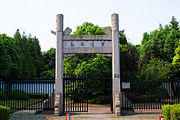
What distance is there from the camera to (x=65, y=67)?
2144 cm

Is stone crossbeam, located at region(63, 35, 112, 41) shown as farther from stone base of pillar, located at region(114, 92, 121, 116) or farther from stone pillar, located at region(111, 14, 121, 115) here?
stone base of pillar, located at region(114, 92, 121, 116)

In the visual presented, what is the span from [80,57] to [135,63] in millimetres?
7441

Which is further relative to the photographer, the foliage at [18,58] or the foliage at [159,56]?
the foliage at [18,58]

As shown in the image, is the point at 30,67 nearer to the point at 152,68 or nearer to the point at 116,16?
the point at 152,68

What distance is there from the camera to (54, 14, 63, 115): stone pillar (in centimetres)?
1255

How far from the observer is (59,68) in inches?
514

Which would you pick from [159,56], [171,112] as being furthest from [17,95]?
[159,56]

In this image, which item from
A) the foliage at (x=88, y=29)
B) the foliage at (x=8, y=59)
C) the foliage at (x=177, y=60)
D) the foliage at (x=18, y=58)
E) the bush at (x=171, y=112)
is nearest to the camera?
the bush at (x=171, y=112)

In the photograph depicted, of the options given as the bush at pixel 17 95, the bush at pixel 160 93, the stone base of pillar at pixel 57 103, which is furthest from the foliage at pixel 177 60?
the bush at pixel 17 95

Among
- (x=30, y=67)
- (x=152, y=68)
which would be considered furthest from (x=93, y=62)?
(x=30, y=67)

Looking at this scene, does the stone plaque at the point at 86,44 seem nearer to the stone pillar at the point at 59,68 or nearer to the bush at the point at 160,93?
the stone pillar at the point at 59,68

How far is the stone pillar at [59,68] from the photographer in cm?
1255

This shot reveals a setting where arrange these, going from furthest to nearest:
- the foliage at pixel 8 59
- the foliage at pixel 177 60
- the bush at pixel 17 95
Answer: the foliage at pixel 8 59 < the foliage at pixel 177 60 < the bush at pixel 17 95

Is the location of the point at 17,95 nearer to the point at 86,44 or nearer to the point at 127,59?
the point at 86,44
